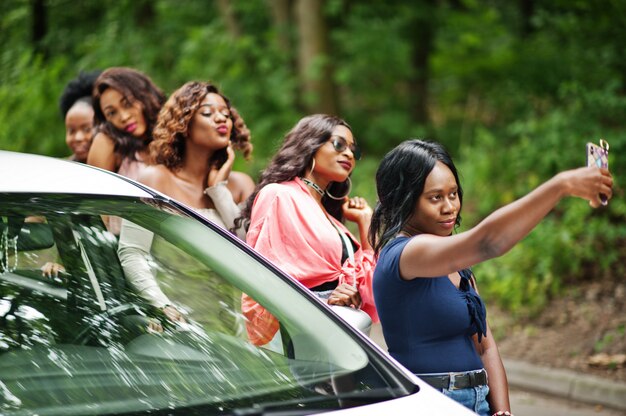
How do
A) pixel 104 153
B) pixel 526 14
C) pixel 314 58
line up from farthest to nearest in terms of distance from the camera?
pixel 526 14
pixel 314 58
pixel 104 153

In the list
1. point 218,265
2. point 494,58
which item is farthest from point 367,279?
point 494,58

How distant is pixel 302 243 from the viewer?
12.7 ft

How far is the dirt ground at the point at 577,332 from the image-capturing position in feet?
24.1

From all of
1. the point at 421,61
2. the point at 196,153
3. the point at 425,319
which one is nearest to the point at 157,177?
the point at 196,153

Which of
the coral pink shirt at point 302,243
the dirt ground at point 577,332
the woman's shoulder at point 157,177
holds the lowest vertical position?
the dirt ground at point 577,332

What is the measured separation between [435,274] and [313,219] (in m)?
1.15

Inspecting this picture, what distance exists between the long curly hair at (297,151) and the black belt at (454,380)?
142 centimetres

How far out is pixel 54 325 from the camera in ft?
9.10

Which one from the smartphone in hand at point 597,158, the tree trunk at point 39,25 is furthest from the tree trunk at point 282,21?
the smartphone in hand at point 597,158

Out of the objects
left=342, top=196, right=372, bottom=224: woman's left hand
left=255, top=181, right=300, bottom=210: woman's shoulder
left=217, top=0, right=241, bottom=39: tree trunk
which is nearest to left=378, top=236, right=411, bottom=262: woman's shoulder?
left=255, top=181, right=300, bottom=210: woman's shoulder

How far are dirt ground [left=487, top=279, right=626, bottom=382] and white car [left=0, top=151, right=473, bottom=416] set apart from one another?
15.8ft

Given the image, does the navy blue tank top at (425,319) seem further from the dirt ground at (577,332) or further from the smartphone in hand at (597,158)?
the dirt ground at (577,332)

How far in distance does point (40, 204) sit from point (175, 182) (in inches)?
67.0

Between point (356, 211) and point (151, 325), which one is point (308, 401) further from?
point (356, 211)
